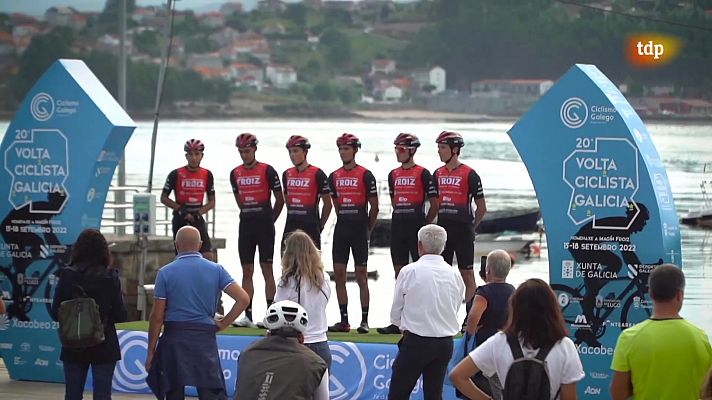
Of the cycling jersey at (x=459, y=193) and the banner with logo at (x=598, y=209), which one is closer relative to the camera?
the banner with logo at (x=598, y=209)

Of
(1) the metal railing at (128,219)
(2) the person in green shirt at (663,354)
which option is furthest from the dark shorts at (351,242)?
(2) the person in green shirt at (663,354)

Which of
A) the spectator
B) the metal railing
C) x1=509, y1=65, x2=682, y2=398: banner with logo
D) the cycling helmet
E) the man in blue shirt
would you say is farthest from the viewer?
the metal railing

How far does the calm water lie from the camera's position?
157ft

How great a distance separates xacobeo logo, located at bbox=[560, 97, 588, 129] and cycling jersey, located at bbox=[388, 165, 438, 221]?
5.24 feet

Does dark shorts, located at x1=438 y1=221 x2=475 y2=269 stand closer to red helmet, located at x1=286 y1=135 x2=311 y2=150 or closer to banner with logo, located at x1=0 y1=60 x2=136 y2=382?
red helmet, located at x1=286 y1=135 x2=311 y2=150

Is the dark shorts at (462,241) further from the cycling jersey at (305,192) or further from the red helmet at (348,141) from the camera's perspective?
the cycling jersey at (305,192)

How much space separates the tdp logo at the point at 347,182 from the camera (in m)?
12.8

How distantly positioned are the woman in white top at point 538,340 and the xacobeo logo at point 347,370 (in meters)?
5.33

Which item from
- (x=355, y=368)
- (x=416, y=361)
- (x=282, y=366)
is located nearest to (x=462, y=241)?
(x=355, y=368)

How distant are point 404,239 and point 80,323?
4.38 metres

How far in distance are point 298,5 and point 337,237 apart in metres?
86.3

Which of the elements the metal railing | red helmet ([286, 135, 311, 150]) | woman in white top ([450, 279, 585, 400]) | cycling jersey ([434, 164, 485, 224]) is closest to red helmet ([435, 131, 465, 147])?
cycling jersey ([434, 164, 485, 224])

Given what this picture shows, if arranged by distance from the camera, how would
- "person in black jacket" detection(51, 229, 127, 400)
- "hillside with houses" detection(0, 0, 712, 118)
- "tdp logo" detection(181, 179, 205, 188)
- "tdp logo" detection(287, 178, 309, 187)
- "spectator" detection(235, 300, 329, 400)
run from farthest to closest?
"hillside with houses" detection(0, 0, 712, 118)
"tdp logo" detection(181, 179, 205, 188)
"tdp logo" detection(287, 178, 309, 187)
"person in black jacket" detection(51, 229, 127, 400)
"spectator" detection(235, 300, 329, 400)

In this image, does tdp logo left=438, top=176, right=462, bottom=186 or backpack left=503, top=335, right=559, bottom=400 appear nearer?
backpack left=503, top=335, right=559, bottom=400
